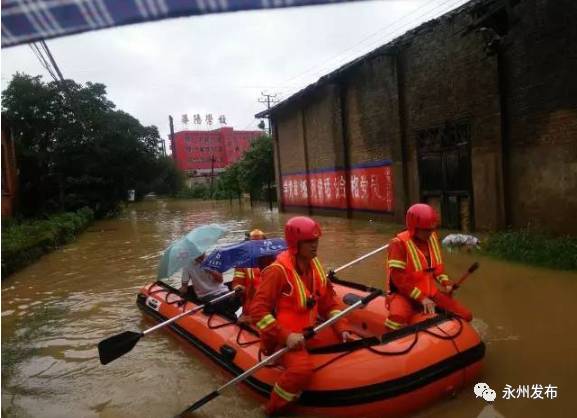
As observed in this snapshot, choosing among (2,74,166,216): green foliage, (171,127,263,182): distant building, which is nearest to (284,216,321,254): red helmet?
(2,74,166,216): green foliage

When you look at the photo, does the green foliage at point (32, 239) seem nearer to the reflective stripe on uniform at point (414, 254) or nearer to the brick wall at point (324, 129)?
the reflective stripe on uniform at point (414, 254)

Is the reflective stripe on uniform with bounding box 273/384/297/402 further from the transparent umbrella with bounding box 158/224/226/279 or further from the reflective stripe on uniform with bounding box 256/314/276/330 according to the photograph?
the transparent umbrella with bounding box 158/224/226/279

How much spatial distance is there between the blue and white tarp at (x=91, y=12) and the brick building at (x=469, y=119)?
8049mm

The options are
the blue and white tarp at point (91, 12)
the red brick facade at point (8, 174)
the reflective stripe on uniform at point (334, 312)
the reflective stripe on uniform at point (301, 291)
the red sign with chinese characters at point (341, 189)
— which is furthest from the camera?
the red brick facade at point (8, 174)

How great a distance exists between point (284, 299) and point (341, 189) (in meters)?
14.1

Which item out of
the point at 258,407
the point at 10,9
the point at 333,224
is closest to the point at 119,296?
the point at 258,407

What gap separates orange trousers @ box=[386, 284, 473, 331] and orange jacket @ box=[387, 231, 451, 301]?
3.5 inches

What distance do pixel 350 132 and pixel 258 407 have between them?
1338cm

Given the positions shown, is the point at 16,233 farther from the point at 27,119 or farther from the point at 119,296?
the point at 27,119

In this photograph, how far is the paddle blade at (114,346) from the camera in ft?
14.0

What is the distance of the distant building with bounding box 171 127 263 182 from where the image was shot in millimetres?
72000

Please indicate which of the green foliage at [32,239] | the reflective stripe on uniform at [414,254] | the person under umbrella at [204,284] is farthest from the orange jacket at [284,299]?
the green foliage at [32,239]

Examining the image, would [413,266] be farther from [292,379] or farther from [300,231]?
[292,379]

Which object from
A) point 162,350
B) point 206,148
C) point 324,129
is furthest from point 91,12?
point 206,148
